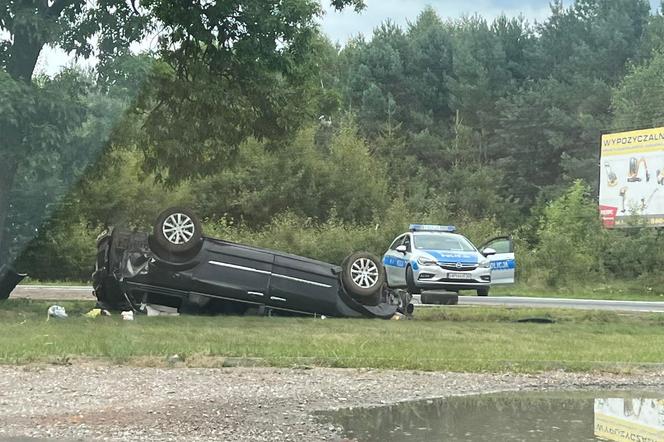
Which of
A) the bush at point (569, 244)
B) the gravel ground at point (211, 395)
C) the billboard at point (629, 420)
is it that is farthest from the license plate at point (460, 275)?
the bush at point (569, 244)

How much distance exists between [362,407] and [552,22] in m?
51.4

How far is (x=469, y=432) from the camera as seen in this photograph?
6.87 meters

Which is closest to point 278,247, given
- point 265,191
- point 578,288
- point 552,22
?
point 265,191

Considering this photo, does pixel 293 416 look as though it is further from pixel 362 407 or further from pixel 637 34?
pixel 637 34

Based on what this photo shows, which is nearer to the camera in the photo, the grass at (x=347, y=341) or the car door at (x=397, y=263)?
the grass at (x=347, y=341)

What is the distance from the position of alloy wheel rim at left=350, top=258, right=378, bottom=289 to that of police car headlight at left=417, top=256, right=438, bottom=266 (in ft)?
13.8

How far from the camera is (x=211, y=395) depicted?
7.89 m

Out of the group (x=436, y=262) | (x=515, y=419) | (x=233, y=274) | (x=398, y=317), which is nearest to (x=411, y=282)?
(x=436, y=262)

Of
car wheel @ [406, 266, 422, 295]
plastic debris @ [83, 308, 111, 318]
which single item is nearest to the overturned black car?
plastic debris @ [83, 308, 111, 318]

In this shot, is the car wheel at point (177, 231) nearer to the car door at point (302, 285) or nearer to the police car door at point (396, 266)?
the car door at point (302, 285)

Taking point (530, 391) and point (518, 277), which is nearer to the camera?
point (530, 391)

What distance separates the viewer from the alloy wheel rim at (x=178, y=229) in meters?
14.2

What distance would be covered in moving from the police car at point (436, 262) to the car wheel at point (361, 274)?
4.20 metres

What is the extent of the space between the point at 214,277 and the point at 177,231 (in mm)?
945
